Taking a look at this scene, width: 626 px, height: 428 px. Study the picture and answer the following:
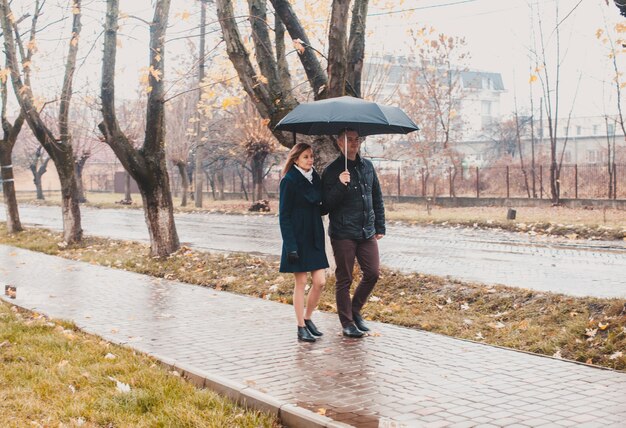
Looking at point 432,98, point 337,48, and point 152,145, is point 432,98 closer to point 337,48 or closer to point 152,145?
point 152,145

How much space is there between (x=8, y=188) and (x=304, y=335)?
16.9 meters

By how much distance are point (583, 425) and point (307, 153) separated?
3797 millimetres

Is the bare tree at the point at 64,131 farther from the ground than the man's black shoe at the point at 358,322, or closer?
farther from the ground

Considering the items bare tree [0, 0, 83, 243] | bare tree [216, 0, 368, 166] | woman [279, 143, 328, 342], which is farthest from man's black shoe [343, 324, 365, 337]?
bare tree [0, 0, 83, 243]

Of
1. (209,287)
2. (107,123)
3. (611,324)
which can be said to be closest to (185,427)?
(611,324)

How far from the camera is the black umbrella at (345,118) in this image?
757 cm

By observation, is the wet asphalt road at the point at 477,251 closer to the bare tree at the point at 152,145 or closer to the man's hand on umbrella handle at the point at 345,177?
the bare tree at the point at 152,145

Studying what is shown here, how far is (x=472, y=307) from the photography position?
30.5 feet

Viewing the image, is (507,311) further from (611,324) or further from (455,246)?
(455,246)

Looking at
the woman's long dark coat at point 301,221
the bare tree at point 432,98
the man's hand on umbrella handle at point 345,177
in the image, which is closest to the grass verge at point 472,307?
the woman's long dark coat at point 301,221

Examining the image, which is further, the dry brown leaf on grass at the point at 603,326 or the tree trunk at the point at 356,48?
the tree trunk at the point at 356,48

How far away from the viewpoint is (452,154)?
33.3 metres

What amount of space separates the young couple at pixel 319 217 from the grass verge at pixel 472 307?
131 centimetres

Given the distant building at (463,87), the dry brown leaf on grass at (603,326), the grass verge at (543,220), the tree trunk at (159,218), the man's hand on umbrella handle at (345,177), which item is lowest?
the dry brown leaf on grass at (603,326)
